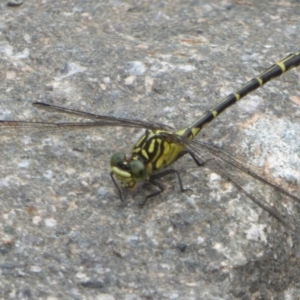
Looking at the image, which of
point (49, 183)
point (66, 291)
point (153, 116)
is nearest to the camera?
point (66, 291)

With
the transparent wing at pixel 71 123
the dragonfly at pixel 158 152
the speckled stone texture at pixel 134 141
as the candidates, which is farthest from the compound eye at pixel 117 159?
the transparent wing at pixel 71 123

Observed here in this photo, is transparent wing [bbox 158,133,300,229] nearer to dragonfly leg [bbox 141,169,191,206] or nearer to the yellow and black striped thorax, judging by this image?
the yellow and black striped thorax

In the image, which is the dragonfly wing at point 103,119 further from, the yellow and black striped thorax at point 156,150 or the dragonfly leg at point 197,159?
the dragonfly leg at point 197,159

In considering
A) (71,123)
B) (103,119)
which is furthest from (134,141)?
(71,123)

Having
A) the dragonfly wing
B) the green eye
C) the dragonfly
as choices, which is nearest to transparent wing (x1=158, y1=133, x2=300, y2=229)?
the dragonfly

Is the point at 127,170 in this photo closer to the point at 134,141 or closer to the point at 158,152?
the point at 158,152

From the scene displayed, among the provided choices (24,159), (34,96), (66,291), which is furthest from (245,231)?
(34,96)

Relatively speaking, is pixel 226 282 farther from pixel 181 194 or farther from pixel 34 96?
pixel 34 96
